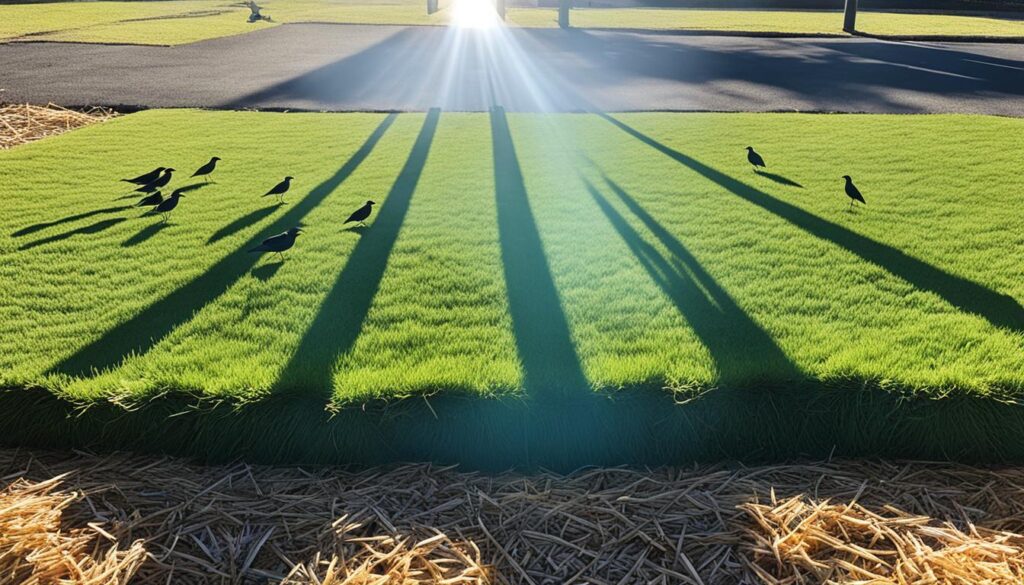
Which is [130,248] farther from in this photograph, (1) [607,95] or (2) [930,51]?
(2) [930,51]

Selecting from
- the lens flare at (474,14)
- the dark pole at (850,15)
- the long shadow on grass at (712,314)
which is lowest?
the long shadow on grass at (712,314)

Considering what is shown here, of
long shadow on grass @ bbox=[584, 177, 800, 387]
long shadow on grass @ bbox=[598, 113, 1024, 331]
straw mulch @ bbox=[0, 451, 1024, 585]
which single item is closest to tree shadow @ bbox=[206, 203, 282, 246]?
straw mulch @ bbox=[0, 451, 1024, 585]

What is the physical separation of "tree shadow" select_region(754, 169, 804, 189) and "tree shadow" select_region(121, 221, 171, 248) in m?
6.63

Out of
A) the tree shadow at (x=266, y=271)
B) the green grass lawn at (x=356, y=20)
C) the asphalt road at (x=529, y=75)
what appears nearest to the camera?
the tree shadow at (x=266, y=271)

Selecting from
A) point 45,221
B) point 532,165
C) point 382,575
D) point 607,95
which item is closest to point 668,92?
point 607,95

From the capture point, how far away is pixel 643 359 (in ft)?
13.4

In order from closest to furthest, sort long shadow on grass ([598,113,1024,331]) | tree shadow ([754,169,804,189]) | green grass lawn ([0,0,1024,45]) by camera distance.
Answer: long shadow on grass ([598,113,1024,331])
tree shadow ([754,169,804,189])
green grass lawn ([0,0,1024,45])

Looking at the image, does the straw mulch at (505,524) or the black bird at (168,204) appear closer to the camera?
the straw mulch at (505,524)

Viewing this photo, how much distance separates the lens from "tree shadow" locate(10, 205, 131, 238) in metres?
6.44

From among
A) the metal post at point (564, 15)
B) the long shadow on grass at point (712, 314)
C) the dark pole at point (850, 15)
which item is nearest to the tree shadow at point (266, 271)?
the long shadow on grass at point (712, 314)

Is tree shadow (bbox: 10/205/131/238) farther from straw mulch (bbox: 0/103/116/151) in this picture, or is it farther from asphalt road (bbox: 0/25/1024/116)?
asphalt road (bbox: 0/25/1024/116)

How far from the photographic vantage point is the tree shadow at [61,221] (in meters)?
6.44

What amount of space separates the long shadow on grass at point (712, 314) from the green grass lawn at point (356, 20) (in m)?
21.8

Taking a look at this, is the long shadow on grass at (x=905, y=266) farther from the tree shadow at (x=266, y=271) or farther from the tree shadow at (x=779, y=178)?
the tree shadow at (x=266, y=271)
